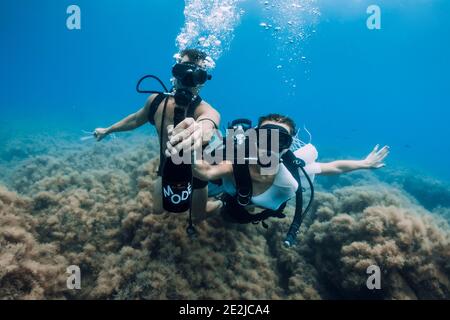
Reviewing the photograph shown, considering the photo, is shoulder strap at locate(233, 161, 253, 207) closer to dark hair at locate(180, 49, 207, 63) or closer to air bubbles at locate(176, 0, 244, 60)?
dark hair at locate(180, 49, 207, 63)

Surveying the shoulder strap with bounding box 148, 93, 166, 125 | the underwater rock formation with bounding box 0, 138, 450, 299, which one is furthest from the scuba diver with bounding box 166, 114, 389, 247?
the shoulder strap with bounding box 148, 93, 166, 125

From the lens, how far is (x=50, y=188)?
6.34 meters

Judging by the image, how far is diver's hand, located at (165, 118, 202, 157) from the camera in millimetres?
2404

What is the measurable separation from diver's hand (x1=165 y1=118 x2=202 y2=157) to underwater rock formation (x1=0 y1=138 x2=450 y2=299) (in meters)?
2.22

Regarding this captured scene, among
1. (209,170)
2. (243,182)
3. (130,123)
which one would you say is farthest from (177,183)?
(130,123)

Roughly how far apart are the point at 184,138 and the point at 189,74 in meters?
1.67

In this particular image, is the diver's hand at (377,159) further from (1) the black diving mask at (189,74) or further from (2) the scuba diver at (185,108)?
(1) the black diving mask at (189,74)

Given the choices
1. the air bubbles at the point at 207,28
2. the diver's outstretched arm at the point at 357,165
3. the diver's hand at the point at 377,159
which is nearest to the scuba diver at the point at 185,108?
the diver's outstretched arm at the point at 357,165

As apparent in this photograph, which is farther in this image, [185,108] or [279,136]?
[185,108]

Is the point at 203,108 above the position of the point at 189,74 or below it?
below

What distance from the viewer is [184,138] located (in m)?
2.43

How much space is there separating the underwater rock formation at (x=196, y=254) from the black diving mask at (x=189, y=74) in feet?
7.24

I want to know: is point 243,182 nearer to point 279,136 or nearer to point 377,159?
point 279,136

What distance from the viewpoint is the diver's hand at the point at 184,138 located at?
240 centimetres
